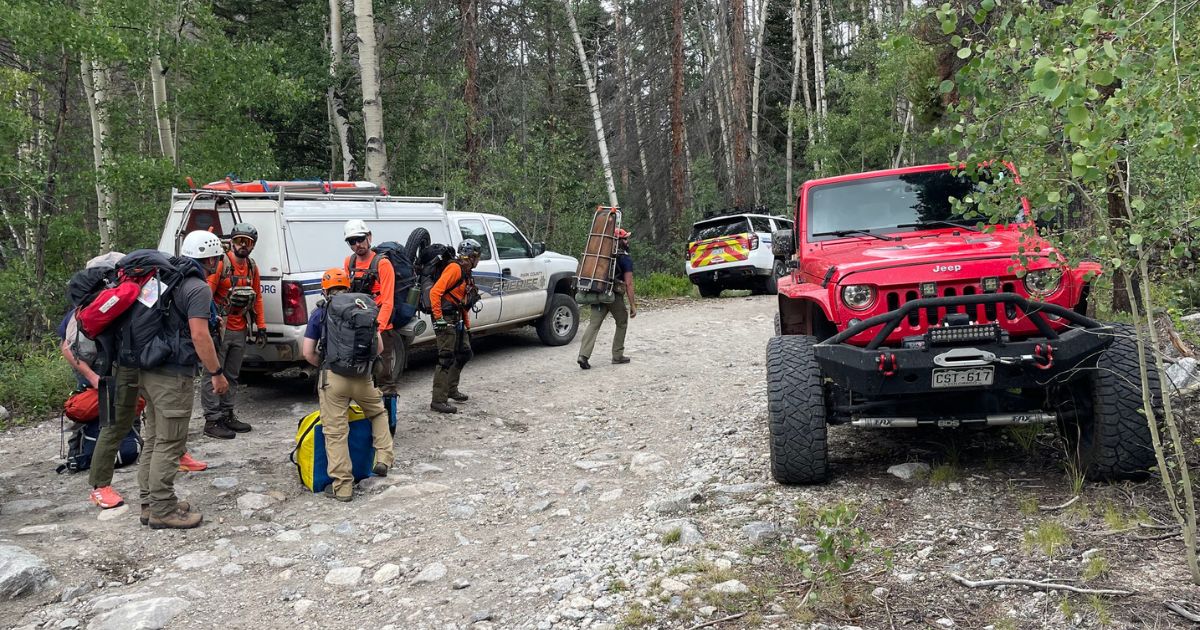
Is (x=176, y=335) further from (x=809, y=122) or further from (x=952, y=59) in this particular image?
(x=809, y=122)

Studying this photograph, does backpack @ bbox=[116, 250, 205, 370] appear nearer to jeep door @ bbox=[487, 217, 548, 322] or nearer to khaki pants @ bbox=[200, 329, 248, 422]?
khaki pants @ bbox=[200, 329, 248, 422]

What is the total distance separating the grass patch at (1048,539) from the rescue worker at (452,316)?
508cm

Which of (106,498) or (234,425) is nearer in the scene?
(106,498)

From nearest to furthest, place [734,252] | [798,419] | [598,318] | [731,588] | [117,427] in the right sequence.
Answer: [731,588], [798,419], [117,427], [598,318], [734,252]

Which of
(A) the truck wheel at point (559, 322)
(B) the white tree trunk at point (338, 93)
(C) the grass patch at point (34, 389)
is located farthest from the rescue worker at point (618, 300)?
Answer: (B) the white tree trunk at point (338, 93)

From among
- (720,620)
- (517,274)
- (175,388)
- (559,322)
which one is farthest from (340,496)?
(559,322)

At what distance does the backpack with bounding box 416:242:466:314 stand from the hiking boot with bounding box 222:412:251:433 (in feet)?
6.04

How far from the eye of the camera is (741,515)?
4.58 m

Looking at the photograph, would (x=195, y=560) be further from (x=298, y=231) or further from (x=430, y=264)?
(x=298, y=231)

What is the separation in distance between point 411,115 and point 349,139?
2.27 metres

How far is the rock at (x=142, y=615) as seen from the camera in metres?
3.74

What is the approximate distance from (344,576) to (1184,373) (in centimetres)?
564

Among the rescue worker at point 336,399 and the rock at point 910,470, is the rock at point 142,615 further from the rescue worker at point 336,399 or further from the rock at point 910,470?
the rock at point 910,470

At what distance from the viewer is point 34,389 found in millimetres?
8266
